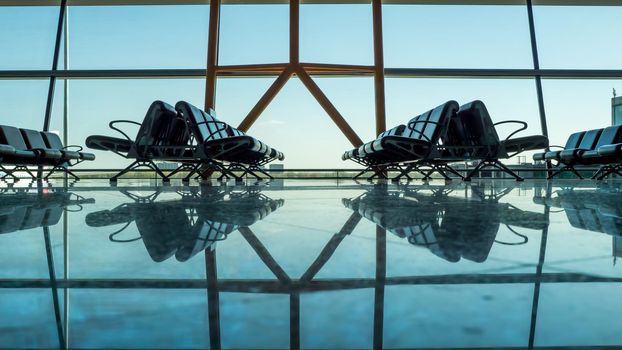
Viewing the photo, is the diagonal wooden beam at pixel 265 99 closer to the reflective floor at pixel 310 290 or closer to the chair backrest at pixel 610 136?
the chair backrest at pixel 610 136

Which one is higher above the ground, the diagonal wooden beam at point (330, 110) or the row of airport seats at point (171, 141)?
the diagonal wooden beam at point (330, 110)

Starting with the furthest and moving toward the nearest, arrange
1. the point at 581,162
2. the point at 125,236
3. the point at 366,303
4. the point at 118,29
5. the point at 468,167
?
the point at 118,29, the point at 468,167, the point at 581,162, the point at 125,236, the point at 366,303

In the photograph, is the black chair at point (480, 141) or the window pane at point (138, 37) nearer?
the black chair at point (480, 141)

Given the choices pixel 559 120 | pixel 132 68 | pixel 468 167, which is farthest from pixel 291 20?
pixel 559 120

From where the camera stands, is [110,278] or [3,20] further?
[3,20]

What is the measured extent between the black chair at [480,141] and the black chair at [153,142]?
2513 mm

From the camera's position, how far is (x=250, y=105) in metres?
7.00

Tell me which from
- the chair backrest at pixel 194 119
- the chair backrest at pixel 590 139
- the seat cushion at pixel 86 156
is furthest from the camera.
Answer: the seat cushion at pixel 86 156

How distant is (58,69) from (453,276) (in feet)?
27.1

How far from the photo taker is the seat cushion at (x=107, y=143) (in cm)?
389

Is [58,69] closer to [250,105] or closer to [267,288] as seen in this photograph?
[250,105]

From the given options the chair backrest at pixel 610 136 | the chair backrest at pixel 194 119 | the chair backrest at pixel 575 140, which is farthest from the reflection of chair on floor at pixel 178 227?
the chair backrest at pixel 575 140

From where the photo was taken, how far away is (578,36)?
712 centimetres

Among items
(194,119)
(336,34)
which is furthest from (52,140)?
(336,34)
